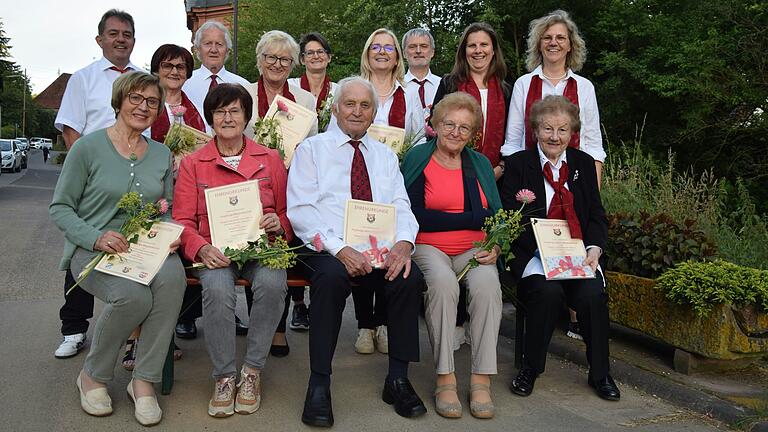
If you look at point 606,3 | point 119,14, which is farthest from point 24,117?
point 119,14

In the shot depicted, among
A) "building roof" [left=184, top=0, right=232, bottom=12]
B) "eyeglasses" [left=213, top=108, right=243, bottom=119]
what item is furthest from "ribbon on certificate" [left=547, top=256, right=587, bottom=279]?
"building roof" [left=184, top=0, right=232, bottom=12]

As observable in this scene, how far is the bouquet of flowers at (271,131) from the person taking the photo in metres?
4.80

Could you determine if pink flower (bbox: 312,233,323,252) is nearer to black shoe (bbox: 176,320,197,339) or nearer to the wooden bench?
the wooden bench

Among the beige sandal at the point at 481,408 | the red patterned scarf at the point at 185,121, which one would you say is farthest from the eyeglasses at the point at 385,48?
the beige sandal at the point at 481,408

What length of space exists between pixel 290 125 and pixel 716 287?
9.84ft

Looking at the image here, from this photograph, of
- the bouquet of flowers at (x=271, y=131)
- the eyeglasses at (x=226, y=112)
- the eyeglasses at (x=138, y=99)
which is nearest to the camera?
the eyeglasses at (x=138, y=99)

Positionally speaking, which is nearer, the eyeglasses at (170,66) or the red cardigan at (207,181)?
the red cardigan at (207,181)

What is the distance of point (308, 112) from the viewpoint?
491 cm

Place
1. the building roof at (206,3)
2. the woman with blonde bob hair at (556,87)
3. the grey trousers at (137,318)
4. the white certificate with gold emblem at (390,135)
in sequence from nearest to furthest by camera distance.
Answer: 1. the grey trousers at (137,318)
2. the white certificate with gold emblem at (390,135)
3. the woman with blonde bob hair at (556,87)
4. the building roof at (206,3)

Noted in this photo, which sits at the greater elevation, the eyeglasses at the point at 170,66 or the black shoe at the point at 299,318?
the eyeglasses at the point at 170,66

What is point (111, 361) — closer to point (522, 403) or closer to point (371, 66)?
point (522, 403)

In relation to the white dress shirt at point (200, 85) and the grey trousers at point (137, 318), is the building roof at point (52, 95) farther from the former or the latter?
the grey trousers at point (137, 318)

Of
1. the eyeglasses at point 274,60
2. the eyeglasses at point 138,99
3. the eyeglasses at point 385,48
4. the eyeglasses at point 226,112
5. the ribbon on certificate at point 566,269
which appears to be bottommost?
the ribbon on certificate at point 566,269

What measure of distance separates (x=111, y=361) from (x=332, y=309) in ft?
4.08
